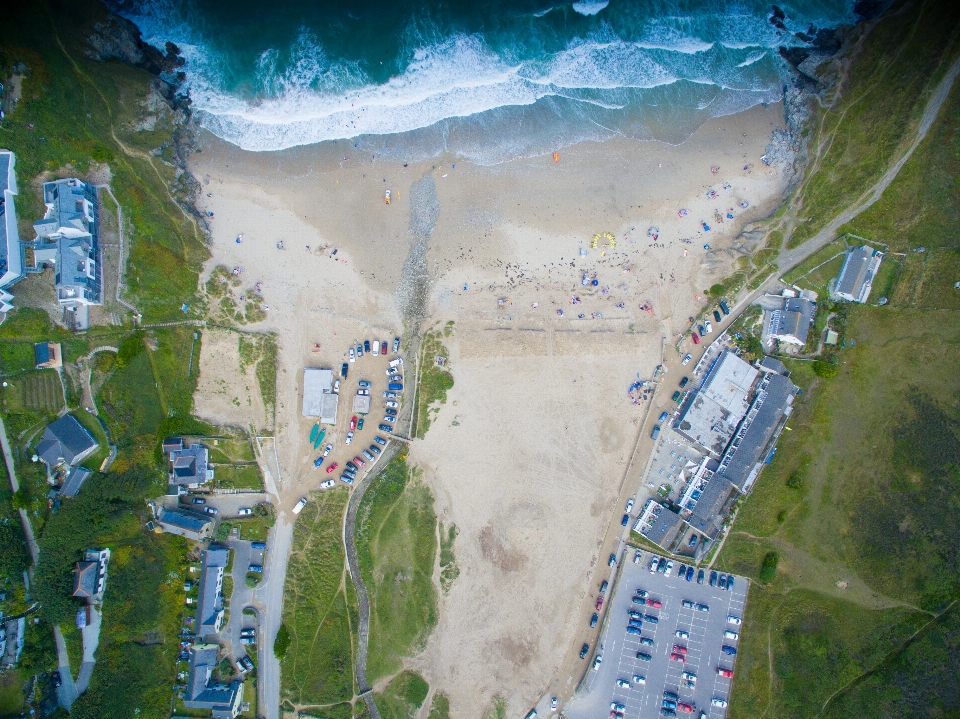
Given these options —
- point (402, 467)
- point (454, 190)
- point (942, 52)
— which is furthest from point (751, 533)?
point (942, 52)

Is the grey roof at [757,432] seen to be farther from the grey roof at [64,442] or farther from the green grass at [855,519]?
the grey roof at [64,442]

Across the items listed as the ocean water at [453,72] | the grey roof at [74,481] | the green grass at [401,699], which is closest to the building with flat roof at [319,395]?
the grey roof at [74,481]

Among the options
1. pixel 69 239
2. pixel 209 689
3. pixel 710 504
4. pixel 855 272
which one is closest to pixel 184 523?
pixel 209 689

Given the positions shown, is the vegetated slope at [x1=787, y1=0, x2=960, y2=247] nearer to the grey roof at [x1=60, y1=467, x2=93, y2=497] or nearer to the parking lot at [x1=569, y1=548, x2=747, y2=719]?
the parking lot at [x1=569, y1=548, x2=747, y2=719]

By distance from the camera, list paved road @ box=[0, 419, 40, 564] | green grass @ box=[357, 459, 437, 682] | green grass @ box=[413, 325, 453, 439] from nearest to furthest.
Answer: paved road @ box=[0, 419, 40, 564] → green grass @ box=[357, 459, 437, 682] → green grass @ box=[413, 325, 453, 439]

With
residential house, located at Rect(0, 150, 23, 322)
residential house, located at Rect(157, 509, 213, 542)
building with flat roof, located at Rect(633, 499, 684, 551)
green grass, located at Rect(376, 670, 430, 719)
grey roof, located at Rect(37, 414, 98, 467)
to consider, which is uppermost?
residential house, located at Rect(0, 150, 23, 322)

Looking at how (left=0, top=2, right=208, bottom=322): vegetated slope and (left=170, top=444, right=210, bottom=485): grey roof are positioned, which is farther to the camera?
(left=170, top=444, right=210, bottom=485): grey roof

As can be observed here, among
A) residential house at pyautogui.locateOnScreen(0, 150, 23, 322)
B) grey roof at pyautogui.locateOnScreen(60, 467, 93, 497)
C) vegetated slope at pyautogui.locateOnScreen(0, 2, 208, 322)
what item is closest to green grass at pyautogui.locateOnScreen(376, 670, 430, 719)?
grey roof at pyautogui.locateOnScreen(60, 467, 93, 497)

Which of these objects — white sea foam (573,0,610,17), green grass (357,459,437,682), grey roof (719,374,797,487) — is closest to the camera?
grey roof (719,374,797,487)
